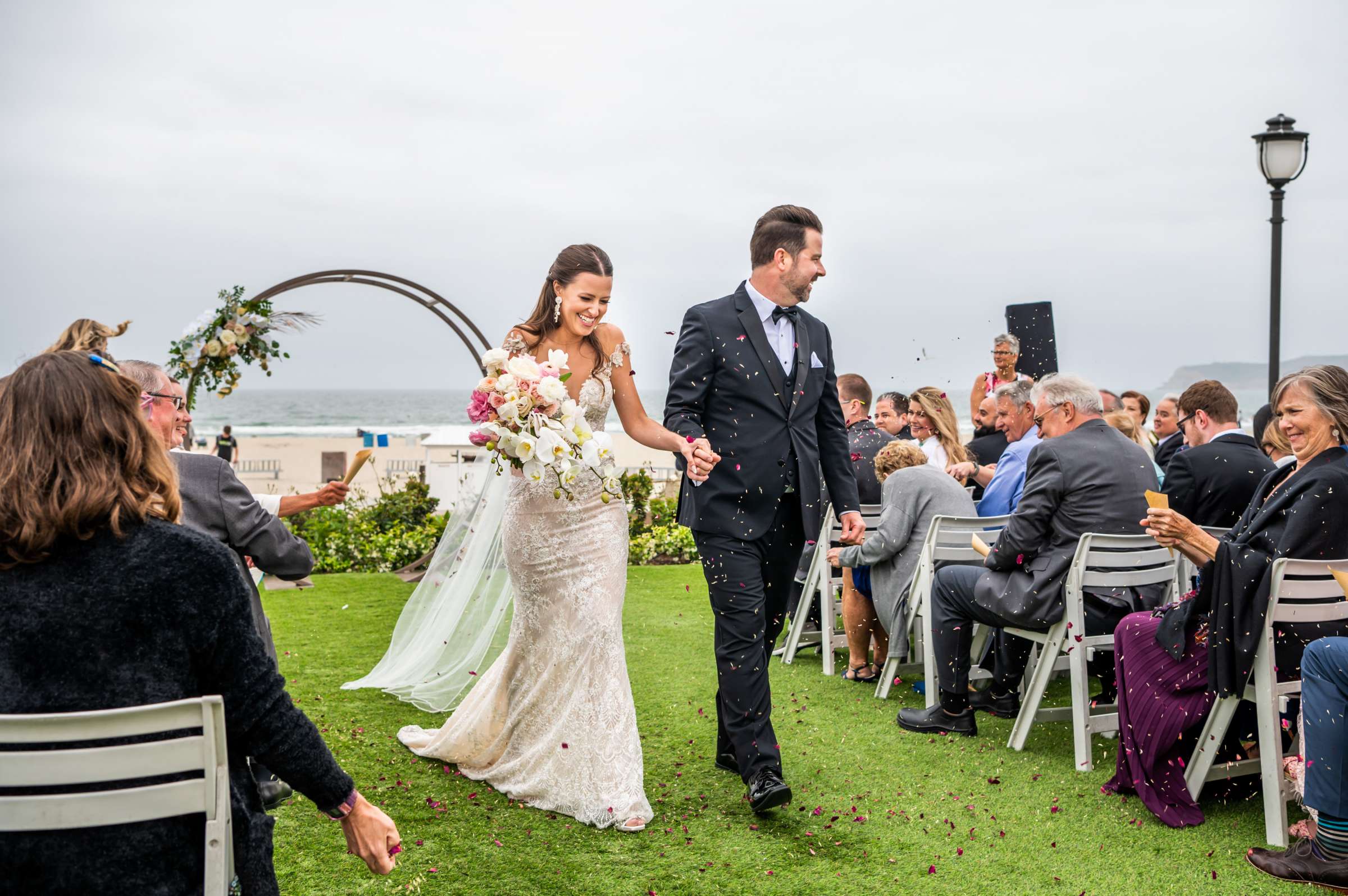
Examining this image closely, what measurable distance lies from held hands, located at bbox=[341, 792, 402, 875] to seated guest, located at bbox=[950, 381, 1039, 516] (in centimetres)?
446


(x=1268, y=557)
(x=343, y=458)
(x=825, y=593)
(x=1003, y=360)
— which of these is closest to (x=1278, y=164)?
(x=1003, y=360)

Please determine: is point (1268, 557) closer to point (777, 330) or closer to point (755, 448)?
point (755, 448)

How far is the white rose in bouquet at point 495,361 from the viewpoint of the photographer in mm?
4004

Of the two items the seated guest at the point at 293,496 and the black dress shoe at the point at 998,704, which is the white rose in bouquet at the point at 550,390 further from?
the black dress shoe at the point at 998,704

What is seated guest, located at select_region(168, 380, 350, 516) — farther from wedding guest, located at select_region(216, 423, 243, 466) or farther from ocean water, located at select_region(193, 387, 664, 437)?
ocean water, located at select_region(193, 387, 664, 437)

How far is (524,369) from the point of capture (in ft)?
12.7

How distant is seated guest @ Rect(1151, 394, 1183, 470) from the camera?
839cm

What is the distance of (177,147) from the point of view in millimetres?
62906

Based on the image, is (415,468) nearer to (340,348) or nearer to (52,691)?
(52,691)

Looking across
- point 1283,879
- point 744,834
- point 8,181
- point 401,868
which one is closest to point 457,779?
point 401,868

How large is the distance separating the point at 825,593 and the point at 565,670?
8.72ft

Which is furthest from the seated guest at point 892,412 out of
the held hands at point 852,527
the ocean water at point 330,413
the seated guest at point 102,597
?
the ocean water at point 330,413

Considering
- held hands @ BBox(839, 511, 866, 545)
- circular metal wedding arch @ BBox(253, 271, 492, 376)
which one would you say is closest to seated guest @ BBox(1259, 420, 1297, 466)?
held hands @ BBox(839, 511, 866, 545)

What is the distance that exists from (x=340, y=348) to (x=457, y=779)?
116713 mm
